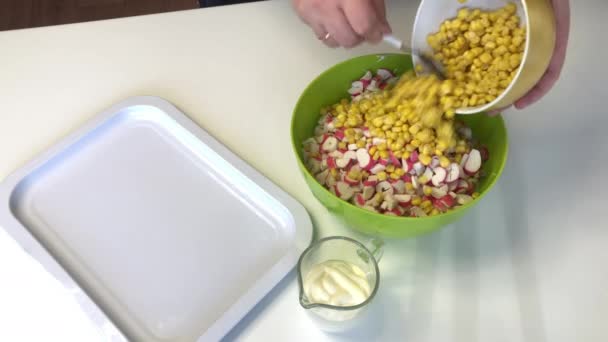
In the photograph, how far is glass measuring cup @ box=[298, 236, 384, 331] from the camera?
71 centimetres

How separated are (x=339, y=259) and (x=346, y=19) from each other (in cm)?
38

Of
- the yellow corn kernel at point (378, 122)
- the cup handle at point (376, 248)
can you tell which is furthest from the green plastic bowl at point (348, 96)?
the yellow corn kernel at point (378, 122)

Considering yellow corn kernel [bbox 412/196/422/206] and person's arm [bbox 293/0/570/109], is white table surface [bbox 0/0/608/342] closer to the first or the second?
yellow corn kernel [bbox 412/196/422/206]

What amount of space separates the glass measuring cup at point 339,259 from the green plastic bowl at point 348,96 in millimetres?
36

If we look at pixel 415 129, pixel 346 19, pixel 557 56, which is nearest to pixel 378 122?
pixel 415 129

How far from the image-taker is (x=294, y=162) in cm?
96

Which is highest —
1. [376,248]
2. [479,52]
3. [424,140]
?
[479,52]

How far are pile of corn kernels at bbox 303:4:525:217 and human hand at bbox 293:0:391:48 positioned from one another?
10 centimetres

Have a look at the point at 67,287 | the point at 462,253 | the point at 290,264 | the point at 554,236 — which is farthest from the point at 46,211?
the point at 554,236

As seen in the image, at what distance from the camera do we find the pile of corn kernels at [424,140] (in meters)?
0.80

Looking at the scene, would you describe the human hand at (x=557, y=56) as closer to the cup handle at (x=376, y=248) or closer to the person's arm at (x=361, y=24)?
the person's arm at (x=361, y=24)

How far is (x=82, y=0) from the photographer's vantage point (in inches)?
86.8

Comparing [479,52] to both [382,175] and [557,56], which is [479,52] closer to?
[557,56]

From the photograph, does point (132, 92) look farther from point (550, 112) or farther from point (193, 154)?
point (550, 112)
